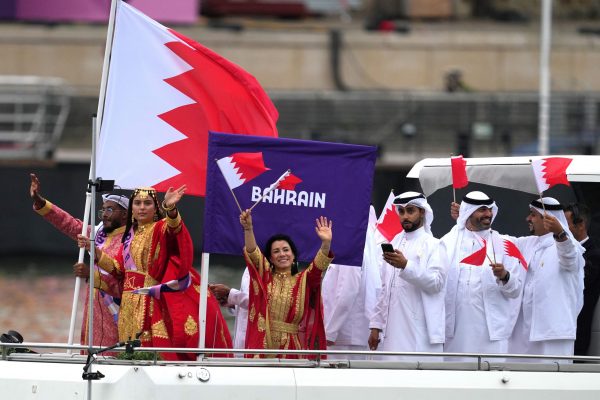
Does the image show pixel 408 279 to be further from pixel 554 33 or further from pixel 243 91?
pixel 554 33

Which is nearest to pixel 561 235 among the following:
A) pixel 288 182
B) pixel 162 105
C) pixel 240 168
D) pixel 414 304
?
pixel 414 304

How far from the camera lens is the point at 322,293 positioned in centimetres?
1099

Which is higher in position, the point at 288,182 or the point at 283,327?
the point at 288,182

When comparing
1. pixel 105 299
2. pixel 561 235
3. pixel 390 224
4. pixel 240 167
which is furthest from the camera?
pixel 390 224

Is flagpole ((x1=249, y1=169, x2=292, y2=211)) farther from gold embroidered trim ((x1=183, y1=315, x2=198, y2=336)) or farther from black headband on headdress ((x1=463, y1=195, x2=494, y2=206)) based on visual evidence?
black headband on headdress ((x1=463, y1=195, x2=494, y2=206))

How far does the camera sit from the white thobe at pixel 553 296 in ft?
34.1

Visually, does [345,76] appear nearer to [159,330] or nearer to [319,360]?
[159,330]

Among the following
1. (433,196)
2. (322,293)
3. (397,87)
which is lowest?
(322,293)

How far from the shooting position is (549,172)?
10.4 m

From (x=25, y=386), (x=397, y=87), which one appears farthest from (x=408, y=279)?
(x=397, y=87)

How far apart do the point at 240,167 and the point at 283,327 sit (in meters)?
1.05

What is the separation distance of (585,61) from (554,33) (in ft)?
3.66

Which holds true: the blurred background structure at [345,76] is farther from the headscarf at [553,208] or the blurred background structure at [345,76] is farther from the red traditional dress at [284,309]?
the red traditional dress at [284,309]

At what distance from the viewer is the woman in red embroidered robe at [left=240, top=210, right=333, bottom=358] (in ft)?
32.7
